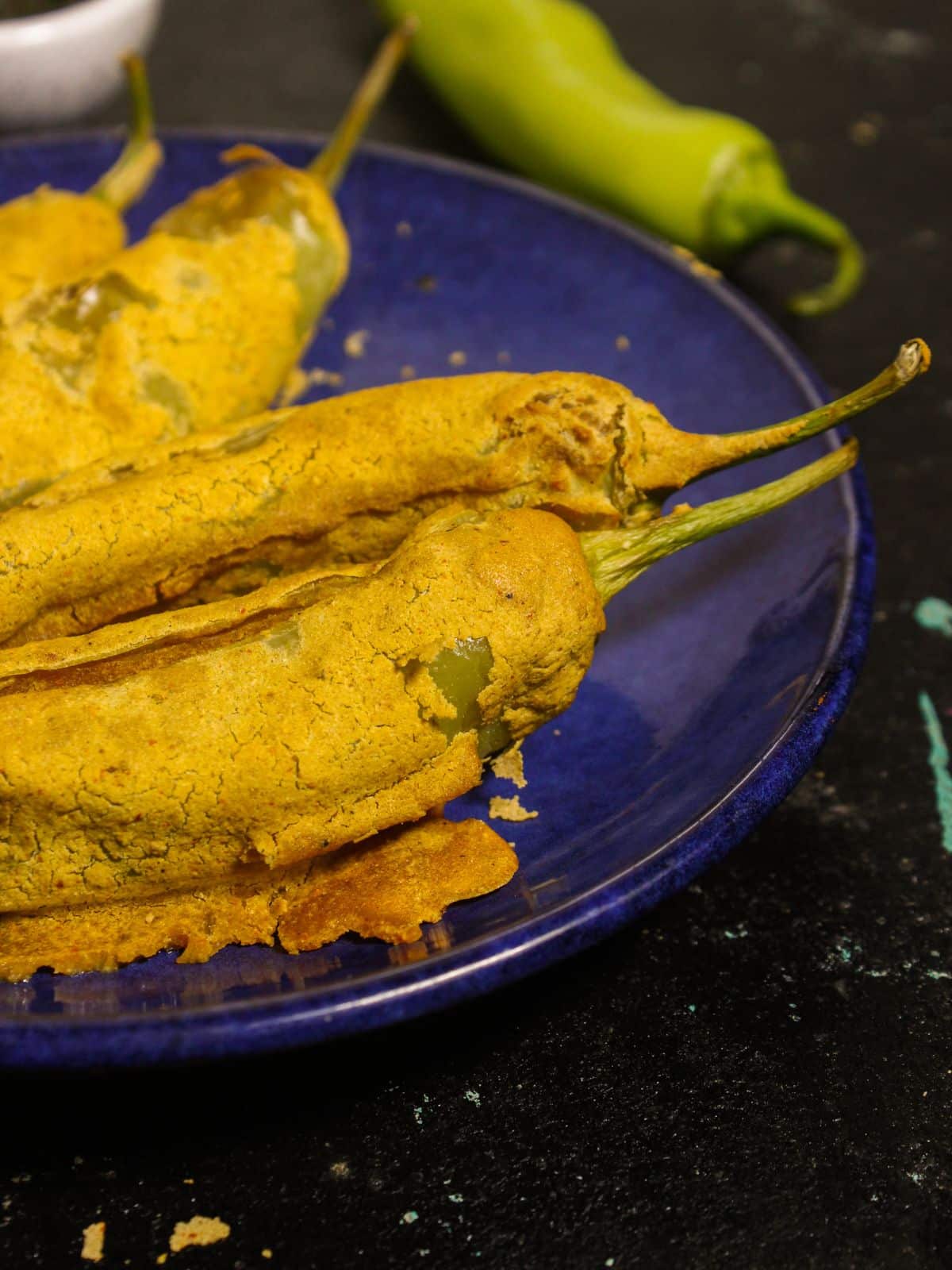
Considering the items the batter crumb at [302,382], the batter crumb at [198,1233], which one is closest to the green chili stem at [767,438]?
the batter crumb at [302,382]

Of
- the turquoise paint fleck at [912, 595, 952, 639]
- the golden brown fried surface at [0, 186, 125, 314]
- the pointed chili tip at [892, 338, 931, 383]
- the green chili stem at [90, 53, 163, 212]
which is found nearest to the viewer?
the pointed chili tip at [892, 338, 931, 383]

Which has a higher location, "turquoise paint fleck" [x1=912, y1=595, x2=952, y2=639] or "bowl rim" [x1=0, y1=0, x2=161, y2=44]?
"bowl rim" [x1=0, y1=0, x2=161, y2=44]

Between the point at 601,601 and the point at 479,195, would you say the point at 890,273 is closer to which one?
the point at 479,195

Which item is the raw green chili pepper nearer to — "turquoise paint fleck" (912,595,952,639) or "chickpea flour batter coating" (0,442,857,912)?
"turquoise paint fleck" (912,595,952,639)

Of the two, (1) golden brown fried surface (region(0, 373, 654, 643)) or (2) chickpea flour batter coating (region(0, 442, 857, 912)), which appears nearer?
(2) chickpea flour batter coating (region(0, 442, 857, 912))

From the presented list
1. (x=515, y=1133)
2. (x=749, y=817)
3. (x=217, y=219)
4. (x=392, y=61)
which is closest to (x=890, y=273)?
(x=392, y=61)

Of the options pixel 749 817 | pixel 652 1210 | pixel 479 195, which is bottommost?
pixel 652 1210

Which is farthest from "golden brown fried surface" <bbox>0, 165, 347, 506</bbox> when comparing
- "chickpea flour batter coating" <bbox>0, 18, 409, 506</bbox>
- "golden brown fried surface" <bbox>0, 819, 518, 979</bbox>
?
"golden brown fried surface" <bbox>0, 819, 518, 979</bbox>

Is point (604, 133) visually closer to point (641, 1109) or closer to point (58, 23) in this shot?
point (58, 23)
